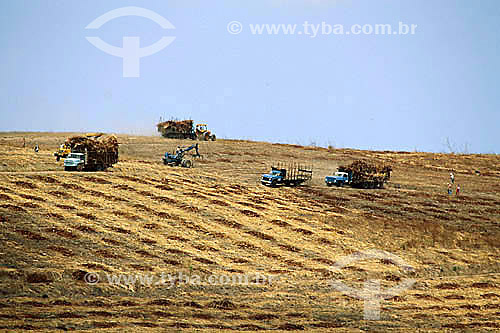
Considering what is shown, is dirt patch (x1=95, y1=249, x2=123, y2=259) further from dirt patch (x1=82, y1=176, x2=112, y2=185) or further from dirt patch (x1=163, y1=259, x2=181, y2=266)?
dirt patch (x1=82, y1=176, x2=112, y2=185)

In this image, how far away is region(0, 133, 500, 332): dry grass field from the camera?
90.8 feet

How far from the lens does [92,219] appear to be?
3791 centimetres

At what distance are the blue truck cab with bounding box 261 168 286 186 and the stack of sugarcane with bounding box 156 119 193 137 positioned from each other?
29.2 metres

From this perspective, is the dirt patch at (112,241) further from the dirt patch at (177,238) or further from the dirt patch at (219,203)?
the dirt patch at (219,203)

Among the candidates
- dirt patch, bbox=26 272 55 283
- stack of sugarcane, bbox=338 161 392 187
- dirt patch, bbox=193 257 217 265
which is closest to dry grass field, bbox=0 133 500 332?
dirt patch, bbox=26 272 55 283

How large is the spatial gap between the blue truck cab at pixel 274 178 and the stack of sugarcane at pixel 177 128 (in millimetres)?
29174

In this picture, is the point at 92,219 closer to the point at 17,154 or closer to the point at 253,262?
the point at 253,262

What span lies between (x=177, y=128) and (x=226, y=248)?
45.7 meters

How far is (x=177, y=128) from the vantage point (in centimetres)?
8125

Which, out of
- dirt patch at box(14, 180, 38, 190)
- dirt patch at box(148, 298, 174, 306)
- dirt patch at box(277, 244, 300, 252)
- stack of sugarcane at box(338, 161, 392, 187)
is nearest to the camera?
dirt patch at box(148, 298, 174, 306)

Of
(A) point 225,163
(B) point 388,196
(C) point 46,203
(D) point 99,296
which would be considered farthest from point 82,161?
(B) point 388,196

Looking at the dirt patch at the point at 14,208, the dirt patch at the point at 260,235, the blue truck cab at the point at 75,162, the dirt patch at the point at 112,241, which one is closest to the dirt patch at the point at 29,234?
the dirt patch at the point at 14,208

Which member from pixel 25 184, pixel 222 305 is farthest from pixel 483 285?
pixel 25 184

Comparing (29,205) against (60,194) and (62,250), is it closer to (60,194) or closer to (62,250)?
(60,194)
